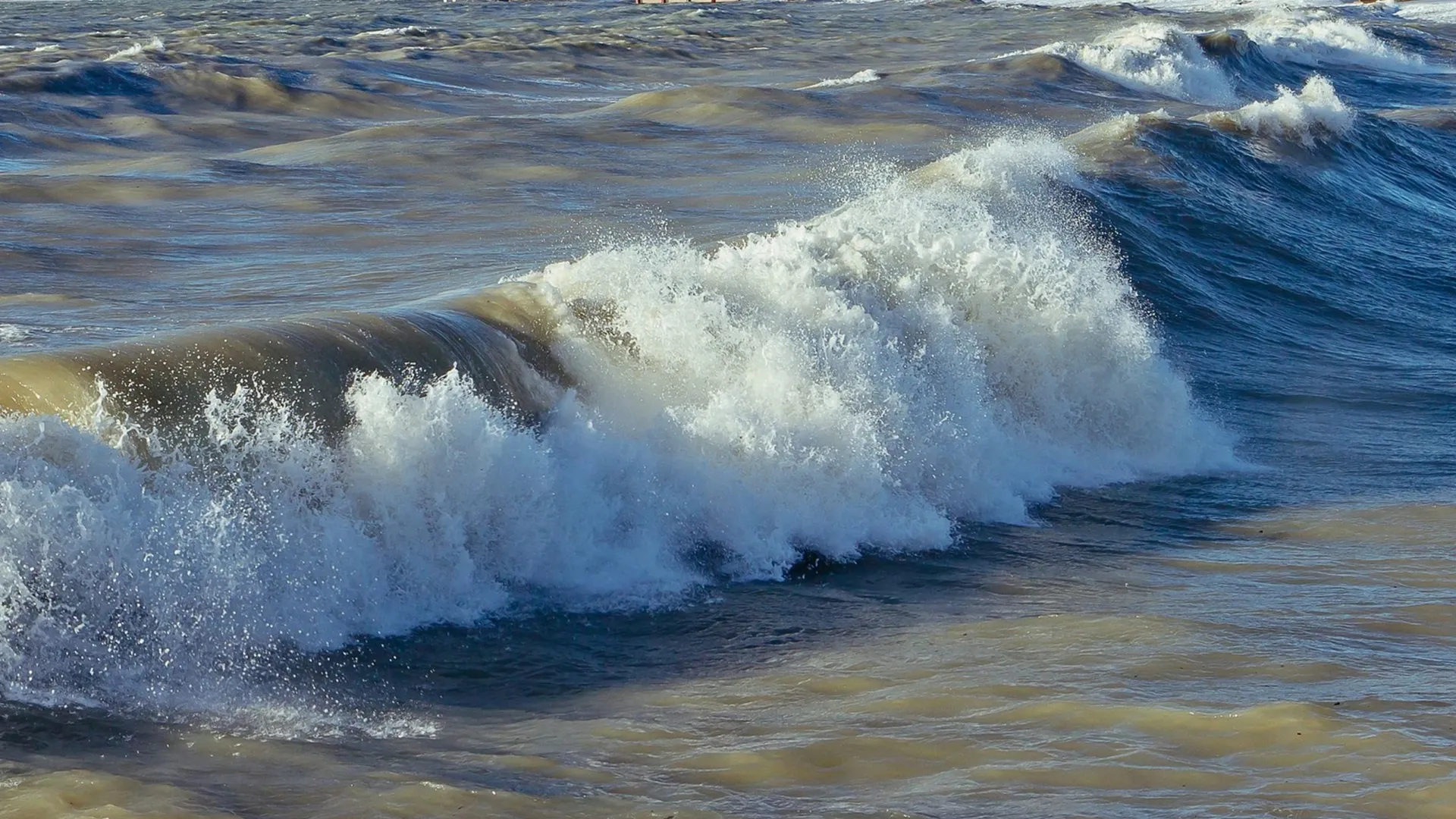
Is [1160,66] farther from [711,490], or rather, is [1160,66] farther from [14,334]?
[14,334]

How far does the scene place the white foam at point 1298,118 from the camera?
19.6 m

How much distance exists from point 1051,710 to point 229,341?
395 centimetres

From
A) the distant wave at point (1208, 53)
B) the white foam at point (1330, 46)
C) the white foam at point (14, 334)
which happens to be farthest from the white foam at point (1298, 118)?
the white foam at point (14, 334)

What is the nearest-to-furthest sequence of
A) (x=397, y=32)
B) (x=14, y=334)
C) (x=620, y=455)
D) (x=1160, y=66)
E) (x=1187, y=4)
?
(x=620, y=455) → (x=14, y=334) → (x=1160, y=66) → (x=397, y=32) → (x=1187, y=4)

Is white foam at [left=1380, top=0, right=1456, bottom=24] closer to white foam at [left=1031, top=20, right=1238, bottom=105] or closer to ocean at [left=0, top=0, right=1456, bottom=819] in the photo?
white foam at [left=1031, top=20, right=1238, bottom=105]

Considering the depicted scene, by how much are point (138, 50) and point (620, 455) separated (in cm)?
2221

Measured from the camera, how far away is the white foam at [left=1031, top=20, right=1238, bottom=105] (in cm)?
2920

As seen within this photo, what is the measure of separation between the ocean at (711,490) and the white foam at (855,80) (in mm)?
9082

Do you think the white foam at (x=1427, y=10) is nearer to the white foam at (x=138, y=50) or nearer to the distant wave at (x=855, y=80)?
the distant wave at (x=855, y=80)

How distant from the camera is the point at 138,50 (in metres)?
26.8

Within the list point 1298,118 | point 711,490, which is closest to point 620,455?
point 711,490

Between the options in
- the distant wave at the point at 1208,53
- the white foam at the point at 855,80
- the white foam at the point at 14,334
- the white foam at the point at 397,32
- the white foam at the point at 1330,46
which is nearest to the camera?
the white foam at the point at 14,334

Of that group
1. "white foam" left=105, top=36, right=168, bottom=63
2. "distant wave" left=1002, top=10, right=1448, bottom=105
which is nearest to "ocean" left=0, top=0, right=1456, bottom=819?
"white foam" left=105, top=36, right=168, bottom=63

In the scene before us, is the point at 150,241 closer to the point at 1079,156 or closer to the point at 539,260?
the point at 539,260
